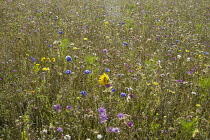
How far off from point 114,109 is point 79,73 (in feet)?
4.00

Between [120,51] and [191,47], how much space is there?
6.21 feet

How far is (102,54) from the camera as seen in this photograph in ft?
14.5

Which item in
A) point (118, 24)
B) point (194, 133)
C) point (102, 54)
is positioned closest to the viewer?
point (194, 133)

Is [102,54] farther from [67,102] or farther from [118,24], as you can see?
[118,24]

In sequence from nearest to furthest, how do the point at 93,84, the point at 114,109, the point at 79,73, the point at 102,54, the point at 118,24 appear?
the point at 114,109, the point at 93,84, the point at 79,73, the point at 102,54, the point at 118,24

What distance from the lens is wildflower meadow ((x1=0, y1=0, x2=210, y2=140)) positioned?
2359 mm

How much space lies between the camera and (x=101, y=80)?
2695 millimetres

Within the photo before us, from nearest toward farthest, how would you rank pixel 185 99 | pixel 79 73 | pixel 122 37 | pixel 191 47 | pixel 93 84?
pixel 185 99 < pixel 93 84 < pixel 79 73 < pixel 191 47 < pixel 122 37

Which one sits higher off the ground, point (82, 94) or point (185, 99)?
point (82, 94)

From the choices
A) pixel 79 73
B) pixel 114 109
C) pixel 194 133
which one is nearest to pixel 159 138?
pixel 194 133

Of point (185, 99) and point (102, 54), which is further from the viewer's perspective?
point (102, 54)

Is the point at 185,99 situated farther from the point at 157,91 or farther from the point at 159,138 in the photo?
the point at 159,138

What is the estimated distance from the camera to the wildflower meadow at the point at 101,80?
7.74 ft

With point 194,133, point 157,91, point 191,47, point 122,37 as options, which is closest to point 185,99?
point 157,91
